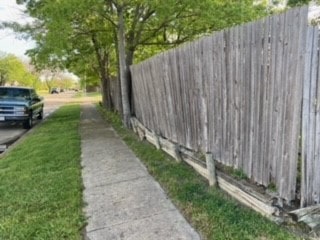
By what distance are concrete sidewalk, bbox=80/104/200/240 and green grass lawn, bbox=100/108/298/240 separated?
5.2 inches

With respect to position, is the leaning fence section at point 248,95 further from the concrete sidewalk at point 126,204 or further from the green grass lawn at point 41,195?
the green grass lawn at point 41,195

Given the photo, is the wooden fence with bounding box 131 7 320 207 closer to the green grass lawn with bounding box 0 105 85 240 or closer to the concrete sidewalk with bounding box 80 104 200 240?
the concrete sidewalk with bounding box 80 104 200 240

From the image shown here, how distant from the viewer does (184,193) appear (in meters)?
4.98

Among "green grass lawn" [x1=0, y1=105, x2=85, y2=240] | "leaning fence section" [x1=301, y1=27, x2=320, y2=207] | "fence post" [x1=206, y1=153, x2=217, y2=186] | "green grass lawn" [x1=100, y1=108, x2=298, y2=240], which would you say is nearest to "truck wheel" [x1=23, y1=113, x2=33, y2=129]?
"green grass lawn" [x1=0, y1=105, x2=85, y2=240]

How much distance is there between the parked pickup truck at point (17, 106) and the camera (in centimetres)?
1495

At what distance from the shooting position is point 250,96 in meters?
4.50

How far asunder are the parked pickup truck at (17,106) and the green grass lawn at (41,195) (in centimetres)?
651

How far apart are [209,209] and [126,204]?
1144 mm

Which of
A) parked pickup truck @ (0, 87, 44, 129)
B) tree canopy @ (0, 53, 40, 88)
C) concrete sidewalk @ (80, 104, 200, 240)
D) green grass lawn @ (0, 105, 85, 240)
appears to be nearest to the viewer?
concrete sidewalk @ (80, 104, 200, 240)

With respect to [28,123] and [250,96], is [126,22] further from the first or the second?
[250,96]

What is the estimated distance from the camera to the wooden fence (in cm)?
374

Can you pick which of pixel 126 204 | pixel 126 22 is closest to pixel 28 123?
pixel 126 22

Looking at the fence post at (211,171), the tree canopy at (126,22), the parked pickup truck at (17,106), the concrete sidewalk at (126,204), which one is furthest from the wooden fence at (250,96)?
the parked pickup truck at (17,106)

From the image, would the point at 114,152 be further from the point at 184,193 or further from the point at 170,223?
the point at 170,223
